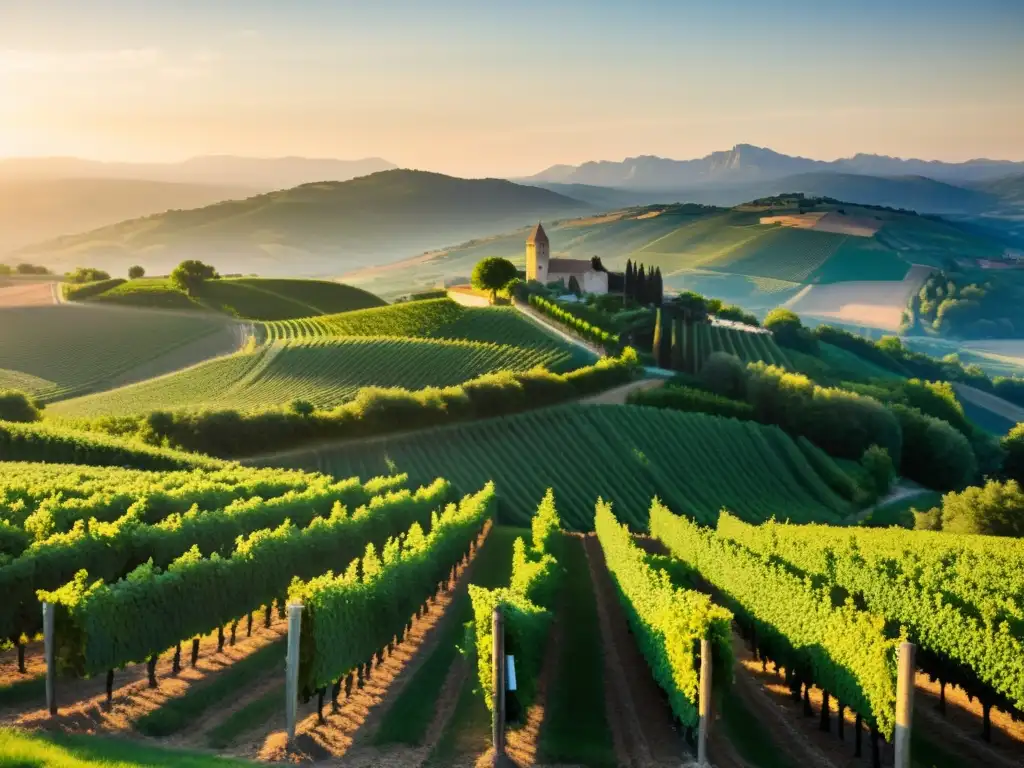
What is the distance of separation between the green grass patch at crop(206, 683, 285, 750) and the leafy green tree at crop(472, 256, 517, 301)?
89676mm

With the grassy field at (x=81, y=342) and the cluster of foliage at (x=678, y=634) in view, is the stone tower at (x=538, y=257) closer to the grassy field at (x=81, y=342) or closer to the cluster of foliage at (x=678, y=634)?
the grassy field at (x=81, y=342)

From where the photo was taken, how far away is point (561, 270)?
116 meters

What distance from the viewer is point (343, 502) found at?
29.5m

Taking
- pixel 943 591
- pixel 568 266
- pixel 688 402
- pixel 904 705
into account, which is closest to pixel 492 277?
pixel 568 266

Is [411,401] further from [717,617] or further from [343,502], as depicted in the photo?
[717,617]

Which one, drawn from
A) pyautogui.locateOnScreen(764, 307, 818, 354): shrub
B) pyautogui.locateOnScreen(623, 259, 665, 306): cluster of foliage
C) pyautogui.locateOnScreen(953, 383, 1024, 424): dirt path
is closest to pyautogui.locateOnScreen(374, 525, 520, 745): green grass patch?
pyautogui.locateOnScreen(623, 259, 665, 306): cluster of foliage

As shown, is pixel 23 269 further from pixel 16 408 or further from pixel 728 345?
pixel 728 345

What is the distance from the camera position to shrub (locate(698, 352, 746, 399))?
7281 cm

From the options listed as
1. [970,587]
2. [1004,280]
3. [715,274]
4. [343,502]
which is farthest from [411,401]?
[1004,280]

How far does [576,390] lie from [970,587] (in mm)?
40451

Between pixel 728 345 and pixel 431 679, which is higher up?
pixel 431 679

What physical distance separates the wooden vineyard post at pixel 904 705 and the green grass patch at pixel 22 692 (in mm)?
12882

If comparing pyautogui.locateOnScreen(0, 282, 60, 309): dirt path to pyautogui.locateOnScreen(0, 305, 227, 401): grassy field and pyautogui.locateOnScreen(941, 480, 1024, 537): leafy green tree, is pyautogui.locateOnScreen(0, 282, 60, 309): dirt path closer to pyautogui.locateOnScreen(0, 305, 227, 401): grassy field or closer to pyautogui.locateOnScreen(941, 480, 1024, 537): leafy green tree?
pyautogui.locateOnScreen(0, 305, 227, 401): grassy field

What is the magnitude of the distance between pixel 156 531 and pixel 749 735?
42.7 feet
